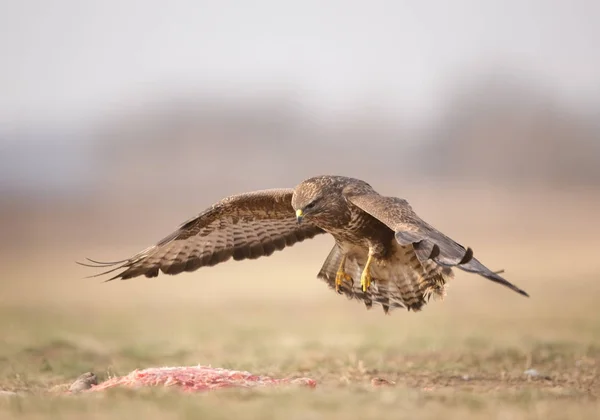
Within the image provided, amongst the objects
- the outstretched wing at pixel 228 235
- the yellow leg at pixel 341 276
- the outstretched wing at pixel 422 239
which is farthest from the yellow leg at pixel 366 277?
the outstretched wing at pixel 228 235

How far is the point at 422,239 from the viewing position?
7.72m

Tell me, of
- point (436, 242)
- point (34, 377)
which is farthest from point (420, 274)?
point (34, 377)

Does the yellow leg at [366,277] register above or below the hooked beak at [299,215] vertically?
below

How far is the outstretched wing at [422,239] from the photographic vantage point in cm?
722

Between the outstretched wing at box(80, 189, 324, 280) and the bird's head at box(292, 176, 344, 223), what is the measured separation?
66 centimetres

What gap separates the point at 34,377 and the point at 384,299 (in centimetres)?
406

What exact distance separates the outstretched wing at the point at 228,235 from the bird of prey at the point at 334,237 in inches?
0.4

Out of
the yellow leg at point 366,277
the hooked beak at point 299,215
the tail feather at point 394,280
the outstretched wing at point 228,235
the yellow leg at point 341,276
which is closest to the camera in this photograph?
the hooked beak at point 299,215

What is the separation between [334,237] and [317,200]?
0.84 metres

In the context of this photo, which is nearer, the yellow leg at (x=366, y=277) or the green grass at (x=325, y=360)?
the green grass at (x=325, y=360)

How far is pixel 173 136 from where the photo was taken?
7194cm

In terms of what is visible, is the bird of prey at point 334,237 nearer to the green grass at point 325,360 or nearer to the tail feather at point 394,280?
the tail feather at point 394,280

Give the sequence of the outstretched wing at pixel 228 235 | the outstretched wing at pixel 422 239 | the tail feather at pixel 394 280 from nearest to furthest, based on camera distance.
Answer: the outstretched wing at pixel 422 239
the tail feather at pixel 394 280
the outstretched wing at pixel 228 235

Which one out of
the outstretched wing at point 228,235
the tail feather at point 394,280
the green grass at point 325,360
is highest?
the outstretched wing at point 228,235
